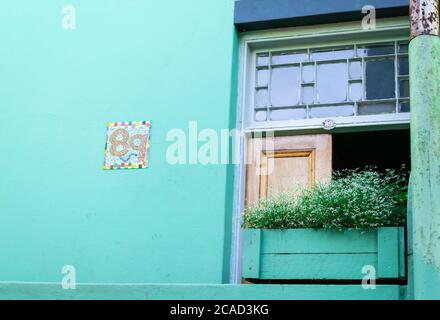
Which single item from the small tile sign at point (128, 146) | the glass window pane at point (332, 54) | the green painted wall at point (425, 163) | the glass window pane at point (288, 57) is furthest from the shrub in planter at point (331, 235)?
the glass window pane at point (288, 57)

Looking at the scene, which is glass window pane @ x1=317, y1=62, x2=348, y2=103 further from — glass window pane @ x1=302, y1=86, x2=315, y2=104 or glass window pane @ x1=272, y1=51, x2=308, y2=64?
glass window pane @ x1=272, y1=51, x2=308, y2=64

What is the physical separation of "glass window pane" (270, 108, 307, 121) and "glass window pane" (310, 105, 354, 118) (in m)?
0.09

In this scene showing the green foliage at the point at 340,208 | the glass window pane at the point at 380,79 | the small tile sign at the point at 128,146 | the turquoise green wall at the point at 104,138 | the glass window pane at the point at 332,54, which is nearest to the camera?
the green foliage at the point at 340,208

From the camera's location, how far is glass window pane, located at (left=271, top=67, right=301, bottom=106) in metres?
6.40

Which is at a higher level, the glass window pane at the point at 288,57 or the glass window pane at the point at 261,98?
the glass window pane at the point at 288,57

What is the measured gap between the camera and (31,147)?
6613 millimetres

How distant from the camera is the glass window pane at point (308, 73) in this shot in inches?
252

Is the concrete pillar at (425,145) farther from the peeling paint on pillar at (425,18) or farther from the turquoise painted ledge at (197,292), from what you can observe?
the turquoise painted ledge at (197,292)

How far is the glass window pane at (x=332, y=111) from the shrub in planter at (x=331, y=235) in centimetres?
122

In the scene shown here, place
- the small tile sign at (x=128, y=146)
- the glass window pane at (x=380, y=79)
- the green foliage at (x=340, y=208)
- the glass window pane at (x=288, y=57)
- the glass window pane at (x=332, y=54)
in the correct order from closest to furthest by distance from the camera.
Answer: the green foliage at (x=340, y=208)
the glass window pane at (x=380, y=79)
the small tile sign at (x=128, y=146)
the glass window pane at (x=332, y=54)
the glass window pane at (x=288, y=57)

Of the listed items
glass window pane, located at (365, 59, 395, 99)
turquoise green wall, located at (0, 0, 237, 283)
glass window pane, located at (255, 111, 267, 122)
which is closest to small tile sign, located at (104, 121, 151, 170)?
turquoise green wall, located at (0, 0, 237, 283)

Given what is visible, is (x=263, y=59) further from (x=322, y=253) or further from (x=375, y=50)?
(x=322, y=253)
